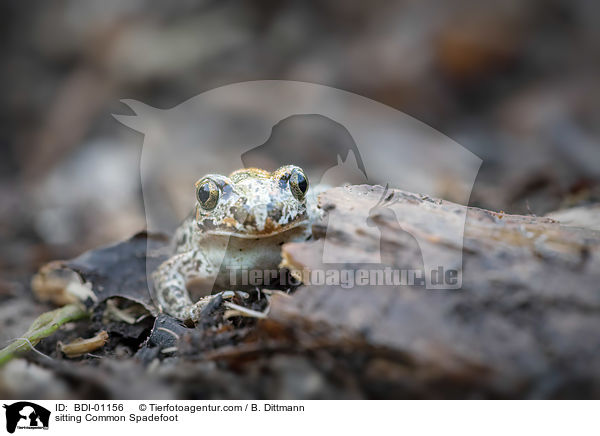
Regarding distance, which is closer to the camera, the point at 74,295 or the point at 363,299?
the point at 363,299

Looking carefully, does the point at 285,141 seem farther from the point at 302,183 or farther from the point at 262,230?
the point at 262,230

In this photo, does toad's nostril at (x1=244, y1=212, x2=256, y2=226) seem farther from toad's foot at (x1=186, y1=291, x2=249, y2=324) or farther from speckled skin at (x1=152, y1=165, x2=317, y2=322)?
toad's foot at (x1=186, y1=291, x2=249, y2=324)

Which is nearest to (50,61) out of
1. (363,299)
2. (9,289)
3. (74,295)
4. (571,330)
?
(9,289)

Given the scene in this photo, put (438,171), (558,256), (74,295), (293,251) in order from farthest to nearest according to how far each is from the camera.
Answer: (438,171) → (74,295) → (293,251) → (558,256)

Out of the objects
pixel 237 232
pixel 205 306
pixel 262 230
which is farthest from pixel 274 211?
pixel 205 306
